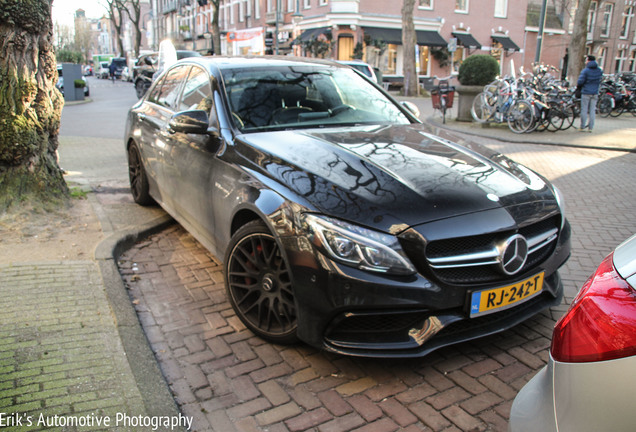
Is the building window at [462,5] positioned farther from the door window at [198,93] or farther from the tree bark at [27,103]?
the door window at [198,93]

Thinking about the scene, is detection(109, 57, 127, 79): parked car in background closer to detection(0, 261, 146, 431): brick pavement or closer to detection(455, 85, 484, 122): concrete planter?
detection(455, 85, 484, 122): concrete planter

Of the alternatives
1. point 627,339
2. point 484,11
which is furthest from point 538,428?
point 484,11

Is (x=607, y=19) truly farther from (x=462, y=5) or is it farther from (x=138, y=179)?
(x=138, y=179)

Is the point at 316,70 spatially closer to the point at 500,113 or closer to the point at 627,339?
the point at 627,339

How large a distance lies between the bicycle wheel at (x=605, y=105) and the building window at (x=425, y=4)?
25.5 m

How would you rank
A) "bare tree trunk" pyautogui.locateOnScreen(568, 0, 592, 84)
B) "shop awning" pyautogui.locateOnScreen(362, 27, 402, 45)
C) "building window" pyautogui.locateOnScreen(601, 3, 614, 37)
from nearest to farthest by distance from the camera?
"bare tree trunk" pyautogui.locateOnScreen(568, 0, 592, 84)
"shop awning" pyautogui.locateOnScreen(362, 27, 402, 45)
"building window" pyautogui.locateOnScreen(601, 3, 614, 37)

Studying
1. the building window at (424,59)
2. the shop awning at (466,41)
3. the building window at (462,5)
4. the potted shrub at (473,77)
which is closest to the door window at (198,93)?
the potted shrub at (473,77)

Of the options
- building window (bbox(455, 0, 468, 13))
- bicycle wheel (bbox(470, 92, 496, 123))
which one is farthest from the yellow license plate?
building window (bbox(455, 0, 468, 13))

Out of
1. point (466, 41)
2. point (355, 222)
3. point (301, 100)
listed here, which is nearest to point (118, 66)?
point (466, 41)

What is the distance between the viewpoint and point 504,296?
2.83 m

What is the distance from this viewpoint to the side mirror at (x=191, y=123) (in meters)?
3.79

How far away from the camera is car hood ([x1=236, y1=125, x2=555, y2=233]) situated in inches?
109

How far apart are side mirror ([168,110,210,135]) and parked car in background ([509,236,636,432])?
9.30 ft

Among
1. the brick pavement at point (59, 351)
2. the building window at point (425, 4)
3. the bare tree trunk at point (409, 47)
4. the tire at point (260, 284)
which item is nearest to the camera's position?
the brick pavement at point (59, 351)
